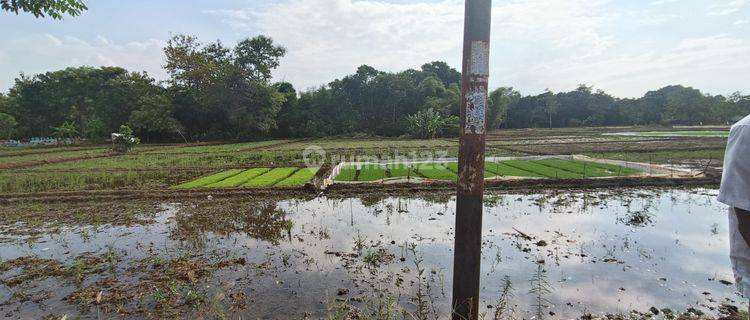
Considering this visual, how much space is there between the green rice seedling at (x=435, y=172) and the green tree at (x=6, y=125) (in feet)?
145

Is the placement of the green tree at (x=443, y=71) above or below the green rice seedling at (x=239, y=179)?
above

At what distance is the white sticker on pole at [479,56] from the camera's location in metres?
2.30

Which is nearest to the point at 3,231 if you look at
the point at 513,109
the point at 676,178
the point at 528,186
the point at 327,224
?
the point at 327,224

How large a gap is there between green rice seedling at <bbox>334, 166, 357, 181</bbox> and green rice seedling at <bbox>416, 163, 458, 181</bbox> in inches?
88.4

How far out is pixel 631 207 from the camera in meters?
8.29

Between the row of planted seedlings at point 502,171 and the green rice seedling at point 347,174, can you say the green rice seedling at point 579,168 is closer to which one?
the row of planted seedlings at point 502,171

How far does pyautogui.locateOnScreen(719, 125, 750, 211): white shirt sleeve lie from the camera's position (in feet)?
4.84

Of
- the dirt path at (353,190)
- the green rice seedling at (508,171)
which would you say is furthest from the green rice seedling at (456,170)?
the dirt path at (353,190)

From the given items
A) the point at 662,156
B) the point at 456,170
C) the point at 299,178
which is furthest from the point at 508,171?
the point at 662,156

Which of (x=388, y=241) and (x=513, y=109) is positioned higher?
(x=513, y=109)

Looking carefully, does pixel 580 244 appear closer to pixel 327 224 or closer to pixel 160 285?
pixel 327 224

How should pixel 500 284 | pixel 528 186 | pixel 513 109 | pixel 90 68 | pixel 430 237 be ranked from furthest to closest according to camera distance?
1. pixel 513 109
2. pixel 90 68
3. pixel 528 186
4. pixel 430 237
5. pixel 500 284

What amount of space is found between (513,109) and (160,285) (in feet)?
176

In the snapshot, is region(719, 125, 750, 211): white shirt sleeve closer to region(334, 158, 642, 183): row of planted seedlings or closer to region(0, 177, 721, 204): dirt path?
region(0, 177, 721, 204): dirt path
